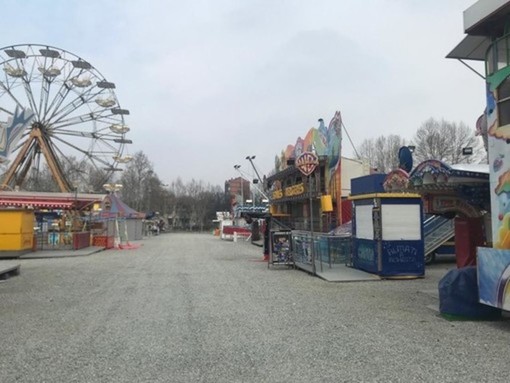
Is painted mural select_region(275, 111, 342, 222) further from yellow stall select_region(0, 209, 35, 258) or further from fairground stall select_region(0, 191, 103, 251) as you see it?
yellow stall select_region(0, 209, 35, 258)

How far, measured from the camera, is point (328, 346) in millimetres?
6711

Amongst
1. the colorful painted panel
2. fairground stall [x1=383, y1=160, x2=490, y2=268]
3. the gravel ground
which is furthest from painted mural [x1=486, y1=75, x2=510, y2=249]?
the gravel ground

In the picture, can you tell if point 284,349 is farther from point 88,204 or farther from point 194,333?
point 88,204

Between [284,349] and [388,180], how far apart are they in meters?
6.44

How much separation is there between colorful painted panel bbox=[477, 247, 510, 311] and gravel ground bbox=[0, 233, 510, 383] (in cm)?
44

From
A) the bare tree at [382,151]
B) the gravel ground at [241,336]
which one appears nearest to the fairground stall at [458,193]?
the gravel ground at [241,336]

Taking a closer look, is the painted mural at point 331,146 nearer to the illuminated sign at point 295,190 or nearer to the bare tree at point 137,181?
the illuminated sign at point 295,190

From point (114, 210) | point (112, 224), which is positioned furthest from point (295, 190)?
point (114, 210)

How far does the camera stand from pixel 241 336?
7332 millimetres

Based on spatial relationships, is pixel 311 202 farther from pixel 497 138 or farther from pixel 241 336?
pixel 241 336

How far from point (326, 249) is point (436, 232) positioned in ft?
13.6

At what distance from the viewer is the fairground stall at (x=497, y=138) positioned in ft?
25.9

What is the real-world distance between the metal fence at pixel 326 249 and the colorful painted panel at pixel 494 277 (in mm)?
8728

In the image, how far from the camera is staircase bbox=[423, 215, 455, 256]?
18391 millimetres
